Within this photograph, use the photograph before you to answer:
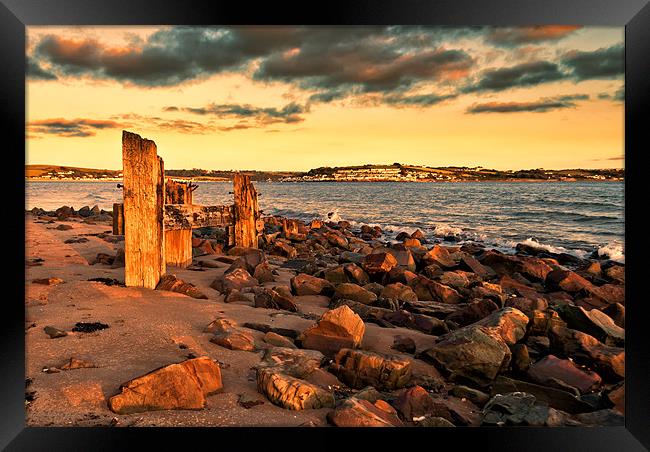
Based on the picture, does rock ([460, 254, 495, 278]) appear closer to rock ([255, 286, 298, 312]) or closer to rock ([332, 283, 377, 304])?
rock ([332, 283, 377, 304])

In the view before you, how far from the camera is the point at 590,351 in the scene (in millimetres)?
A: 5082

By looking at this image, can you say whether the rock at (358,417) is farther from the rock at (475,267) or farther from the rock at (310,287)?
the rock at (475,267)

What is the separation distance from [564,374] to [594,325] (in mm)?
1744

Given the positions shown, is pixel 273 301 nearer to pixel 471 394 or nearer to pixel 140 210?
pixel 140 210

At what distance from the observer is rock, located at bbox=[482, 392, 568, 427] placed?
11.0 ft

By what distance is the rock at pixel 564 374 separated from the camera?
4426 millimetres

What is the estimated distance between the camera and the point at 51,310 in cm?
487

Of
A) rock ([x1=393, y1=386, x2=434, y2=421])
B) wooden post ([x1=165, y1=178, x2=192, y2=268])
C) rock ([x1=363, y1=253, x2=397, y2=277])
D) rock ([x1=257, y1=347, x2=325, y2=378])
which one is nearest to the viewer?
rock ([x1=393, y1=386, x2=434, y2=421])

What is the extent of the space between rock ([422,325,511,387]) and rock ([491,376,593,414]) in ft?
0.45

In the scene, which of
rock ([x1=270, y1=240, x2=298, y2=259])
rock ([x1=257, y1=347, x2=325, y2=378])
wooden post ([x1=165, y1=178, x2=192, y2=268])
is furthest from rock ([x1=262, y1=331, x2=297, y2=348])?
rock ([x1=270, y1=240, x2=298, y2=259])

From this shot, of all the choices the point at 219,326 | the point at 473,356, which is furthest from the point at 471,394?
the point at 219,326
